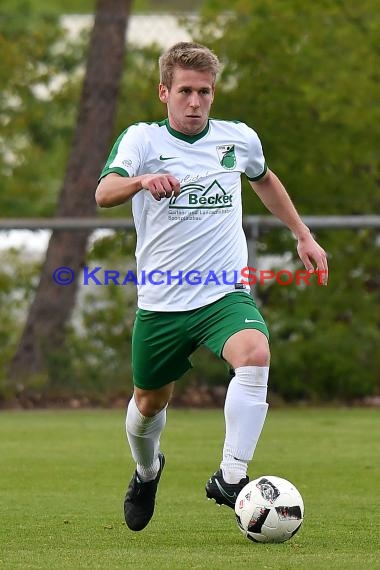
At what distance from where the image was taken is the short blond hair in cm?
600

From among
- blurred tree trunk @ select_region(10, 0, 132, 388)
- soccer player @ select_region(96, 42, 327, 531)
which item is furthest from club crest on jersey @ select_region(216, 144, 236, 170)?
blurred tree trunk @ select_region(10, 0, 132, 388)

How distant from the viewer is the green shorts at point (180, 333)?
19.2ft

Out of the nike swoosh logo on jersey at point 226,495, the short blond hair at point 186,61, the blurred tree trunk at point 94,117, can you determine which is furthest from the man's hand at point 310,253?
the blurred tree trunk at point 94,117

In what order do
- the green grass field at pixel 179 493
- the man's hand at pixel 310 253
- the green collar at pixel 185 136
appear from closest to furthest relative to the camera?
1. the green grass field at pixel 179 493
2. the man's hand at pixel 310 253
3. the green collar at pixel 185 136

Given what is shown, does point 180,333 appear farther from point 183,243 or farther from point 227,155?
point 227,155

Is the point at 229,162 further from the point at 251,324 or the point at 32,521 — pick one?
the point at 32,521

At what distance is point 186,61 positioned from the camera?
6.01 metres

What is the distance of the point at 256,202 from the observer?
44.0 feet

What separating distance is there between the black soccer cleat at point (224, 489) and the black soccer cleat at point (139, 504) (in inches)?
22.9

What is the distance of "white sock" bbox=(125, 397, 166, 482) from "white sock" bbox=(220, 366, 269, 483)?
0.75m

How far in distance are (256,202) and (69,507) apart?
6992mm

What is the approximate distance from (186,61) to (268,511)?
2.04 m

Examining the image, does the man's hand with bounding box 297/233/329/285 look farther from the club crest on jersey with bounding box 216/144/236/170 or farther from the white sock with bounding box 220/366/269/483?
the white sock with bounding box 220/366/269/483

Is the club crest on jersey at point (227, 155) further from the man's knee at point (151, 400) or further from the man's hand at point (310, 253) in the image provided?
the man's knee at point (151, 400)
